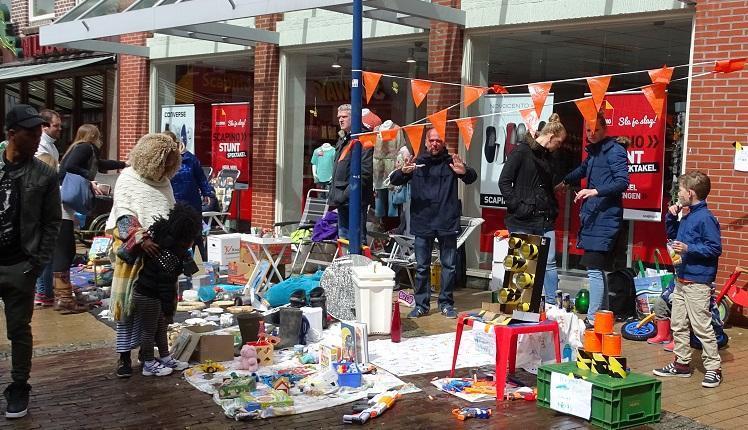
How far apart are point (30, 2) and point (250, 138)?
8166 mm

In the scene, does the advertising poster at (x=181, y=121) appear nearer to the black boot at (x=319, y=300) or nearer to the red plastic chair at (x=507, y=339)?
the black boot at (x=319, y=300)

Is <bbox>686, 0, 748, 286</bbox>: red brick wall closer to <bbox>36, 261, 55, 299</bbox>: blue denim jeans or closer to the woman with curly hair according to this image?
the woman with curly hair

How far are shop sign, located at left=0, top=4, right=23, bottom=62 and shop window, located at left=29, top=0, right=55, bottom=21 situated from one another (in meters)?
0.70

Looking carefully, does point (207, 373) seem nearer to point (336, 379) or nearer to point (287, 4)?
→ point (336, 379)

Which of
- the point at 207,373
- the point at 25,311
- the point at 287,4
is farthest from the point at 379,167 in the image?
the point at 25,311

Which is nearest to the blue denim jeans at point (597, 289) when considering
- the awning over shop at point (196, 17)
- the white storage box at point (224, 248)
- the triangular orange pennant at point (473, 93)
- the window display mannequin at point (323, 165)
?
the triangular orange pennant at point (473, 93)

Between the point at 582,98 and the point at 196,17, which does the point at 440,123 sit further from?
the point at 196,17

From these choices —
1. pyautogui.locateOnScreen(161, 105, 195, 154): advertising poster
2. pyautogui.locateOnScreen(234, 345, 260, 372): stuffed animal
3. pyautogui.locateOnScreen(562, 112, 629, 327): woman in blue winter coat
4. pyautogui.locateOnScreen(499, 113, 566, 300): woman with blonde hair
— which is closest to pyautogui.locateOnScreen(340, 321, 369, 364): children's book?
pyautogui.locateOnScreen(234, 345, 260, 372): stuffed animal

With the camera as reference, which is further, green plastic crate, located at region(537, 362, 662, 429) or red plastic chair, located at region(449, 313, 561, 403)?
red plastic chair, located at region(449, 313, 561, 403)

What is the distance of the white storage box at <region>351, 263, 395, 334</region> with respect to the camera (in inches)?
288

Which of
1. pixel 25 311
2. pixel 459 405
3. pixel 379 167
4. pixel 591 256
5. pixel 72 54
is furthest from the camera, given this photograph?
pixel 72 54

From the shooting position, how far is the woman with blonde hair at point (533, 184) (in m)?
7.67

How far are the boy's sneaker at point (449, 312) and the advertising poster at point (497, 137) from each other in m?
2.00

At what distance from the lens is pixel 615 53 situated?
9422 mm
